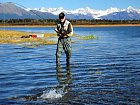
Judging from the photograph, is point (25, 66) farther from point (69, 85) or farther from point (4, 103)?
point (4, 103)

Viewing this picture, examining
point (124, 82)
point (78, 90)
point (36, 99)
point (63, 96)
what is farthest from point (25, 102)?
point (124, 82)

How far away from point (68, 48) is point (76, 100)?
8.30 m

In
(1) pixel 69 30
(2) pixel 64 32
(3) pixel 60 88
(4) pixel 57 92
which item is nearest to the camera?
(4) pixel 57 92

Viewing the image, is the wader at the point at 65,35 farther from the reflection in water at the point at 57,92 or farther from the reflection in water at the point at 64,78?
the reflection in water at the point at 57,92

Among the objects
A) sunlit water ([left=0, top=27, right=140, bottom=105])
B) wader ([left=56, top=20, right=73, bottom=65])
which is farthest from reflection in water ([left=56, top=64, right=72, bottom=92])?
wader ([left=56, top=20, right=73, bottom=65])

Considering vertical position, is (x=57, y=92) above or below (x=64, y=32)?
below

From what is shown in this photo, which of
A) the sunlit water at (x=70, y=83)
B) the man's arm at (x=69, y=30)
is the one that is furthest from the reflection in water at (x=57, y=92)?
the man's arm at (x=69, y=30)

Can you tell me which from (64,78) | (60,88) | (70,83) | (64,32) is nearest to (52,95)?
(60,88)

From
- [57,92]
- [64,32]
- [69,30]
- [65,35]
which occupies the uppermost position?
[69,30]

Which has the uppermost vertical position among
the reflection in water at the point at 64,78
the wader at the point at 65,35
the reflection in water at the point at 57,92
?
the wader at the point at 65,35

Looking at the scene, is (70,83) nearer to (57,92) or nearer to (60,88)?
(60,88)

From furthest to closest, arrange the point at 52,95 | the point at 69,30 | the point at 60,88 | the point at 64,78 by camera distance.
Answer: the point at 69,30 → the point at 64,78 → the point at 60,88 → the point at 52,95

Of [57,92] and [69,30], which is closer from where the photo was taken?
[57,92]

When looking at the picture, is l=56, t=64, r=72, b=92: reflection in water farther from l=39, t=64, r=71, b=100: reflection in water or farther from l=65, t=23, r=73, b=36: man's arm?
l=65, t=23, r=73, b=36: man's arm
